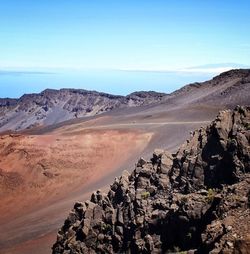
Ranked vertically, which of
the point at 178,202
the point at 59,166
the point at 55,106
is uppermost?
the point at 55,106

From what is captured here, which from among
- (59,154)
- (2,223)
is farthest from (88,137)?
(2,223)

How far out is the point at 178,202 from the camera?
17.8 metres

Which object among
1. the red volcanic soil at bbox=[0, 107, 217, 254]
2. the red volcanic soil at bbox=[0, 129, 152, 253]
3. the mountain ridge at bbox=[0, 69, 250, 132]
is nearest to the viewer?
the red volcanic soil at bbox=[0, 107, 217, 254]

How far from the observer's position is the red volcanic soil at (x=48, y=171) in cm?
3266

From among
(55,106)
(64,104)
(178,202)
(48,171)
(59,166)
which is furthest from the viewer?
(55,106)

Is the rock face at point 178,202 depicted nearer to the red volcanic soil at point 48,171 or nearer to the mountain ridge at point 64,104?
the red volcanic soil at point 48,171

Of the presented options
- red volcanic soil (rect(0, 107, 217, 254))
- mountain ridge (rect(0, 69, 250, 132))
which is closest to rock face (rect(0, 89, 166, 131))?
mountain ridge (rect(0, 69, 250, 132))

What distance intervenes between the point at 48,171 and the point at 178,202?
84.9 ft

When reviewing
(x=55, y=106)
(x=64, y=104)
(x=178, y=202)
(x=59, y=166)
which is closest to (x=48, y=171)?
(x=59, y=166)

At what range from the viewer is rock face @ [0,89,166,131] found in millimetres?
107438

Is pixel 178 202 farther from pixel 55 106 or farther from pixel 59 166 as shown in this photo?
pixel 55 106

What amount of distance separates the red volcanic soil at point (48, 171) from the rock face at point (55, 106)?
55.8 m

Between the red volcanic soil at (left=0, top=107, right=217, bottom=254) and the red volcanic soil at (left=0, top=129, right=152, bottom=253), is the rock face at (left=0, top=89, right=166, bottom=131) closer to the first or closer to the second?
the red volcanic soil at (left=0, top=107, right=217, bottom=254)

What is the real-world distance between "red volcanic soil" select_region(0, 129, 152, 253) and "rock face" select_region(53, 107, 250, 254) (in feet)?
A: 25.6
